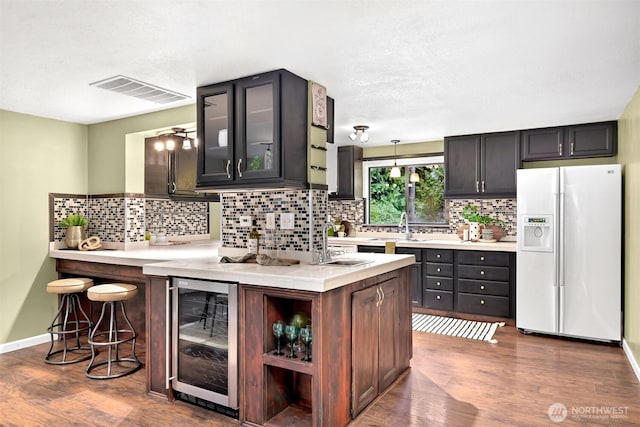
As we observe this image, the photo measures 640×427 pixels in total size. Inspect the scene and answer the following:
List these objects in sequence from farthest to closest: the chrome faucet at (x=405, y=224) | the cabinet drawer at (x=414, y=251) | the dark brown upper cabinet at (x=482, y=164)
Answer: the chrome faucet at (x=405, y=224), the cabinet drawer at (x=414, y=251), the dark brown upper cabinet at (x=482, y=164)

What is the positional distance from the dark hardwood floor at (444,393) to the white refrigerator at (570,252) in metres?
0.37

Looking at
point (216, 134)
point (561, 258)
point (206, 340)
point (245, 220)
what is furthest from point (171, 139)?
point (561, 258)

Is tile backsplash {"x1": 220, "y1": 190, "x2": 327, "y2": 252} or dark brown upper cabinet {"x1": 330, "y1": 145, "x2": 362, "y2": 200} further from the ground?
dark brown upper cabinet {"x1": 330, "y1": 145, "x2": 362, "y2": 200}

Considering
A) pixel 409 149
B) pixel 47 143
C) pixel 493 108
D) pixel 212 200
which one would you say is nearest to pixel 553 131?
pixel 493 108

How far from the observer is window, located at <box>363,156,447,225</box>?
6121 millimetres

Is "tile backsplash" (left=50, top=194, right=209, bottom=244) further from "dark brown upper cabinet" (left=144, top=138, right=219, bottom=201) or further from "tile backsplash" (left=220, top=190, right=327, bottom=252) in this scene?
"tile backsplash" (left=220, top=190, right=327, bottom=252)

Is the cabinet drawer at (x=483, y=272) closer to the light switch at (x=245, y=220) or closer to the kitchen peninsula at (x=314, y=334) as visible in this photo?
the kitchen peninsula at (x=314, y=334)

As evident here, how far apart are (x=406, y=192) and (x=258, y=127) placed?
371 centimetres

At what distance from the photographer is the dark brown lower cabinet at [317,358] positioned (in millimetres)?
2352

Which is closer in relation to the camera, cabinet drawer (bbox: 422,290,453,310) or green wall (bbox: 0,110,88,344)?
green wall (bbox: 0,110,88,344)

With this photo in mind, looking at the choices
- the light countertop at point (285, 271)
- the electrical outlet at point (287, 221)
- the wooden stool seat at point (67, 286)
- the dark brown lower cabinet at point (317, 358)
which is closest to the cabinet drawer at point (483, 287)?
the light countertop at point (285, 271)

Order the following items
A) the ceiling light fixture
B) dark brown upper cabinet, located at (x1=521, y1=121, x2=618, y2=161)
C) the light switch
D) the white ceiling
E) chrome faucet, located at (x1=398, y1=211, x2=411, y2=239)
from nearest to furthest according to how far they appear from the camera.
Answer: the white ceiling
the light switch
dark brown upper cabinet, located at (x1=521, y1=121, x2=618, y2=161)
the ceiling light fixture
chrome faucet, located at (x1=398, y1=211, x2=411, y2=239)

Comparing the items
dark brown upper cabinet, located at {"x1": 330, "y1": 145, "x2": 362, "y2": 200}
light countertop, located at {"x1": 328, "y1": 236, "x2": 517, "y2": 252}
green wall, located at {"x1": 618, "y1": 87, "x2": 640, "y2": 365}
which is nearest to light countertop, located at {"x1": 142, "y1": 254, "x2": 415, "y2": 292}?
green wall, located at {"x1": 618, "y1": 87, "x2": 640, "y2": 365}

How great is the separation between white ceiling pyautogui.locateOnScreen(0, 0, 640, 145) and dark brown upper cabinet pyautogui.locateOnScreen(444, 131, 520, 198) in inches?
45.9
